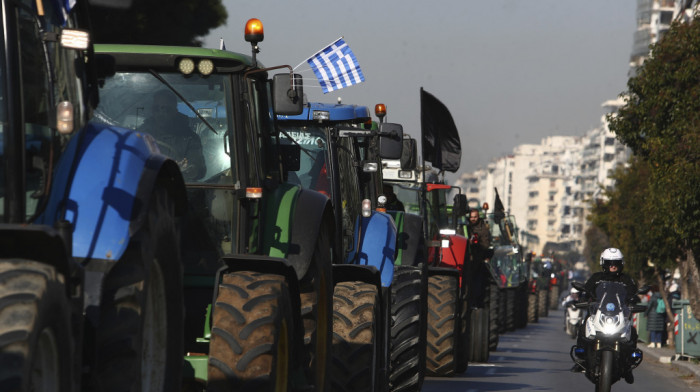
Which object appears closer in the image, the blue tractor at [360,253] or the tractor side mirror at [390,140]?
the blue tractor at [360,253]

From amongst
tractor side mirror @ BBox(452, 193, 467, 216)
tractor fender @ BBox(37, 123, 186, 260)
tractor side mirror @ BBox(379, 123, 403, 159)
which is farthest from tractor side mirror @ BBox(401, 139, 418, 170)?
tractor fender @ BBox(37, 123, 186, 260)

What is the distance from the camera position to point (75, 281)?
472cm

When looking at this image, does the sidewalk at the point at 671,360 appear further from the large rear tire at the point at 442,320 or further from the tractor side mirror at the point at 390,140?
the tractor side mirror at the point at 390,140

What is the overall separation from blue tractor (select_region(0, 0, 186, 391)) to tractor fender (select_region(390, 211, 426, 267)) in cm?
718

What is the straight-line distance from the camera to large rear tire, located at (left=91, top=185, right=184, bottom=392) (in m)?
5.04

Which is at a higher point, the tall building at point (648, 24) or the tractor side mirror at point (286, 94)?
the tall building at point (648, 24)

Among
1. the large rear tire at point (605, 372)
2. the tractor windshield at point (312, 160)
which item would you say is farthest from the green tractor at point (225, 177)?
the large rear tire at point (605, 372)

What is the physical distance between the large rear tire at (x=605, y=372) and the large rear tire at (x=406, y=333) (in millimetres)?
2141

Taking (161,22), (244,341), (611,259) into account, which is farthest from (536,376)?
(244,341)

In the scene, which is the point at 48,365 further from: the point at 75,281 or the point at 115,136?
the point at 115,136

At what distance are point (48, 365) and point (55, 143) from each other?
3.96 ft

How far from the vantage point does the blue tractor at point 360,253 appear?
9.81 m

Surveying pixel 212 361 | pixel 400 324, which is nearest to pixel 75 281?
pixel 212 361

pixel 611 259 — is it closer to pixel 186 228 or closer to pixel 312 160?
pixel 312 160
